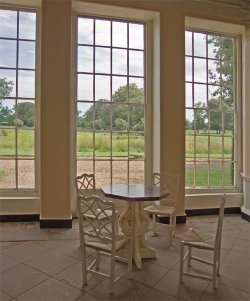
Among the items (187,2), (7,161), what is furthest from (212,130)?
(7,161)

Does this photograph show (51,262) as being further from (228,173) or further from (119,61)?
(228,173)

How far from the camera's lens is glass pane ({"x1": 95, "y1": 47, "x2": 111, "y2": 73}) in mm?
4254

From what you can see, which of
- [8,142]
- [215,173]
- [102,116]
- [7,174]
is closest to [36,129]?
[8,142]

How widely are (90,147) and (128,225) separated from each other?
174 cm

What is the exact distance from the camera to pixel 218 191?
4668 millimetres

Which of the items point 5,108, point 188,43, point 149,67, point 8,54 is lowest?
point 5,108

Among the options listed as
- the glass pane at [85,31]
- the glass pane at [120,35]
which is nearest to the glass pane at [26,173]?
the glass pane at [85,31]

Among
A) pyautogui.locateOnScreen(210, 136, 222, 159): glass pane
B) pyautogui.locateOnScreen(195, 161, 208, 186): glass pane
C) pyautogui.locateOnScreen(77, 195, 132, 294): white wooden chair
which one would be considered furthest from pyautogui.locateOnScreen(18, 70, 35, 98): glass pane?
pyautogui.locateOnScreen(210, 136, 222, 159): glass pane

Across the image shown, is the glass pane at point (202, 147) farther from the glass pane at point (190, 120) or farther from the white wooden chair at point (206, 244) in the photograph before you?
the white wooden chair at point (206, 244)

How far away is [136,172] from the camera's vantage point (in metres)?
4.35

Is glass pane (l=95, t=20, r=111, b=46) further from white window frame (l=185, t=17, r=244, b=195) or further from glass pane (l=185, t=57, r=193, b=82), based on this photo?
white window frame (l=185, t=17, r=244, b=195)

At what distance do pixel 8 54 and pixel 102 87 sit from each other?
1.48 meters

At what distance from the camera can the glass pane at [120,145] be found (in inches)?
169

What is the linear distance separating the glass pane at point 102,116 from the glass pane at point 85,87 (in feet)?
0.66
